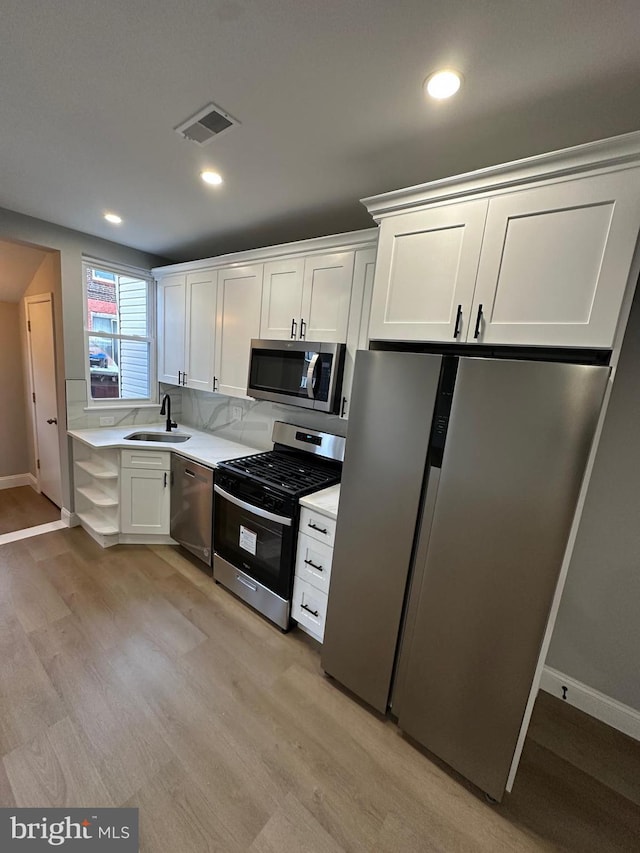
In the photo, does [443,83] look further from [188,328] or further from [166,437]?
[166,437]

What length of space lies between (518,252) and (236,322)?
1.98m

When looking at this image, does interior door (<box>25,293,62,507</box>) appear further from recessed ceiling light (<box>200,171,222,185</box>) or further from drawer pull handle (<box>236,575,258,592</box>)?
drawer pull handle (<box>236,575,258,592</box>)

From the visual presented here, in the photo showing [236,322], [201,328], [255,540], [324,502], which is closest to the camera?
[324,502]

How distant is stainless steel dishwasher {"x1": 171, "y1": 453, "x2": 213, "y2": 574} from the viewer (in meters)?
2.54

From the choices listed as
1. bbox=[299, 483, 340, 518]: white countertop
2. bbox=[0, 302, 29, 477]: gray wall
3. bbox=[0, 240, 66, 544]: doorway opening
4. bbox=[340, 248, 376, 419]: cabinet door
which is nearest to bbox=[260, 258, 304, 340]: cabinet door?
bbox=[340, 248, 376, 419]: cabinet door

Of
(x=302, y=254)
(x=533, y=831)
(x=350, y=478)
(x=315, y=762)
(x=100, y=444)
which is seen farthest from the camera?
(x=100, y=444)

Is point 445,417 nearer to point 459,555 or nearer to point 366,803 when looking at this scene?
point 459,555

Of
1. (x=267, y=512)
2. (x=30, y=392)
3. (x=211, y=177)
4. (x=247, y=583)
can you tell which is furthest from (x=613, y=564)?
(x=30, y=392)

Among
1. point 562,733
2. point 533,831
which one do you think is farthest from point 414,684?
point 562,733

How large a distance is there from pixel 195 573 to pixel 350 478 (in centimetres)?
179

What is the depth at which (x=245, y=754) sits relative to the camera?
1.47 meters

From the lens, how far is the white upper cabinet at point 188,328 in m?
2.86

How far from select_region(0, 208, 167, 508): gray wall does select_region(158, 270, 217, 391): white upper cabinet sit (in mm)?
579

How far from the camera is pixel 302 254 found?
86.4 inches
